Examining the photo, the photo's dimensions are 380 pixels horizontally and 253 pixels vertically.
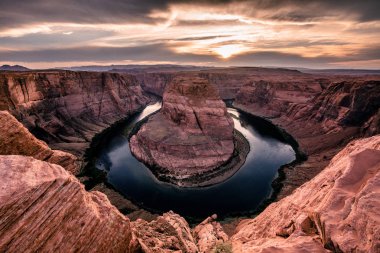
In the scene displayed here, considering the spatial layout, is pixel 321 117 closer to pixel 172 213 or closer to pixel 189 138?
pixel 189 138

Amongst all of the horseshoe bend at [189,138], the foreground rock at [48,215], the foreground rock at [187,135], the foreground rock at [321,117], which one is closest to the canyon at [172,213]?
the foreground rock at [48,215]

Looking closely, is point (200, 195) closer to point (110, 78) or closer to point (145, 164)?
point (145, 164)

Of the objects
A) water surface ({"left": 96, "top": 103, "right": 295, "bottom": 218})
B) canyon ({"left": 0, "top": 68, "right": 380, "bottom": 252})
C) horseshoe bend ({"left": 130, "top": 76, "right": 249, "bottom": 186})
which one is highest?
canyon ({"left": 0, "top": 68, "right": 380, "bottom": 252})

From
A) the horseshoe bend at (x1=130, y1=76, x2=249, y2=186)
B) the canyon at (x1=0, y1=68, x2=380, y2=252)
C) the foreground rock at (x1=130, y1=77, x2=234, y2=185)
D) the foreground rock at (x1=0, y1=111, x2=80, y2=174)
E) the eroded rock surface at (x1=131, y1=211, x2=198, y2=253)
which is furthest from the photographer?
the foreground rock at (x1=130, y1=77, x2=234, y2=185)

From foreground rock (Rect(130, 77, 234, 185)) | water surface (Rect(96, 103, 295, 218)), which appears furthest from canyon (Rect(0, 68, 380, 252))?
foreground rock (Rect(130, 77, 234, 185))

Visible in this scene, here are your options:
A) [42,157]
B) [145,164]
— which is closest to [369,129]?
[145,164]

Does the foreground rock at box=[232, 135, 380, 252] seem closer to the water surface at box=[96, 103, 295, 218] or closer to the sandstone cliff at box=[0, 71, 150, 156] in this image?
the water surface at box=[96, 103, 295, 218]

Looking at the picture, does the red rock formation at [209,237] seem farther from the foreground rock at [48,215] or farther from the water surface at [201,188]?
the water surface at [201,188]
